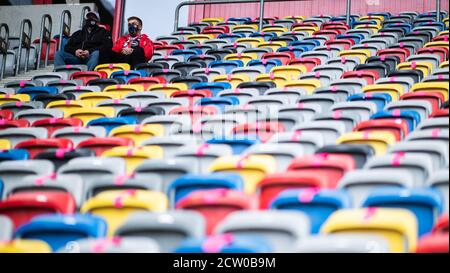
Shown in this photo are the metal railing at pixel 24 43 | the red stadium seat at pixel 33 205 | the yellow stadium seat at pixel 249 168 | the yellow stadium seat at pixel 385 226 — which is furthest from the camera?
the metal railing at pixel 24 43

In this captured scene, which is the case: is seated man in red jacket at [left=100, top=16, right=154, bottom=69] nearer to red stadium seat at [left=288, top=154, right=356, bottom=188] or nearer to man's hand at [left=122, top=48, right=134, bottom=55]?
man's hand at [left=122, top=48, right=134, bottom=55]

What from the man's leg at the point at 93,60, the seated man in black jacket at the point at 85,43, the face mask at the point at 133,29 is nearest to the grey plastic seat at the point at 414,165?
the face mask at the point at 133,29

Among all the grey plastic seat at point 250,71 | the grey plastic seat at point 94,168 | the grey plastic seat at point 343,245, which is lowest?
the grey plastic seat at point 343,245

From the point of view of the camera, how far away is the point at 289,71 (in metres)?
6.96

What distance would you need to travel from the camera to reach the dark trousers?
8000 mm

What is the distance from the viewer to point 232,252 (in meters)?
3.01

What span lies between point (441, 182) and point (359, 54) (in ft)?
13.1

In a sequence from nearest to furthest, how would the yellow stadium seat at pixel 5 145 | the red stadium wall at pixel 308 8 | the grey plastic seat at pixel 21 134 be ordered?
the yellow stadium seat at pixel 5 145 → the grey plastic seat at pixel 21 134 → the red stadium wall at pixel 308 8

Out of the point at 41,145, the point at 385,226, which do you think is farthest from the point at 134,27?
the point at 385,226

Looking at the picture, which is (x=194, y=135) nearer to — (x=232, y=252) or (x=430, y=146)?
(x=430, y=146)

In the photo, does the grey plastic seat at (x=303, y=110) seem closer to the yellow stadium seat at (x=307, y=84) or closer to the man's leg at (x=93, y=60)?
the yellow stadium seat at (x=307, y=84)

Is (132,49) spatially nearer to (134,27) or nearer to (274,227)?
(134,27)

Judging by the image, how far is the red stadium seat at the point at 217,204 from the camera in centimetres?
360

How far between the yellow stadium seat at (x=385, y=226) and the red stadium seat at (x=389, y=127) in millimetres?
1548
